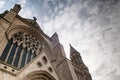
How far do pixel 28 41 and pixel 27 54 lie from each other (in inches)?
58.2

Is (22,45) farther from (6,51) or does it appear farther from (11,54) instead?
(6,51)

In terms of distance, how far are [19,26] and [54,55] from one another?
174 inches

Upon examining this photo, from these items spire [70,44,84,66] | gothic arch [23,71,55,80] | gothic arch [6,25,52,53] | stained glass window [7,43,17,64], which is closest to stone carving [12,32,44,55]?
gothic arch [6,25,52,53]

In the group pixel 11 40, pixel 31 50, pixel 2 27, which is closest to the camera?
pixel 2 27

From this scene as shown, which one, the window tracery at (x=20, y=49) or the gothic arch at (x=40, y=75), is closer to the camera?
the gothic arch at (x=40, y=75)

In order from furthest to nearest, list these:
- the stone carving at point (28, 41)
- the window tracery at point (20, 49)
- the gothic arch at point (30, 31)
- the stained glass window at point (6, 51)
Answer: the stone carving at point (28, 41), the gothic arch at point (30, 31), the window tracery at point (20, 49), the stained glass window at point (6, 51)

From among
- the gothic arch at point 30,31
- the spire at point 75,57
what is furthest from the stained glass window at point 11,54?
the spire at point 75,57

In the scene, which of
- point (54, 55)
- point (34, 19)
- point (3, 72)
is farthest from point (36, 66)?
point (34, 19)

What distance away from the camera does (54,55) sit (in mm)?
13320

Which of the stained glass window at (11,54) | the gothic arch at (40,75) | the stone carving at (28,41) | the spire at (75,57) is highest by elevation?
the spire at (75,57)

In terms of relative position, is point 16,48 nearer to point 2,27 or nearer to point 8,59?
point 8,59

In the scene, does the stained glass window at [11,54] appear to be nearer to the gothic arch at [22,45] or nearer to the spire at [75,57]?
the gothic arch at [22,45]

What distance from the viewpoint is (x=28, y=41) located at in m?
12.2

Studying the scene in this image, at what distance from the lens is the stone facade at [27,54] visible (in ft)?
22.2
